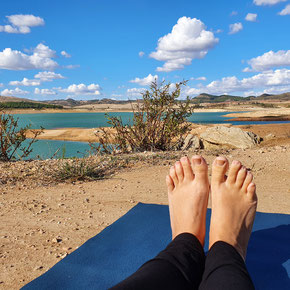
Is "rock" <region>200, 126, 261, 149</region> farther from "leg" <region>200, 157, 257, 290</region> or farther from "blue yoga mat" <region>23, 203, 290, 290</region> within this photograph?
"leg" <region>200, 157, 257, 290</region>

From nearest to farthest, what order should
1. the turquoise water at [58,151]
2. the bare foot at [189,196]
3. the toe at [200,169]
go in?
1. the bare foot at [189,196]
2. the toe at [200,169]
3. the turquoise water at [58,151]

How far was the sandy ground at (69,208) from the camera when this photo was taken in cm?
162

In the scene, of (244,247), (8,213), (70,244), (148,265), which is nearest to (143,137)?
(8,213)

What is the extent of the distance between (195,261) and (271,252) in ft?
2.17

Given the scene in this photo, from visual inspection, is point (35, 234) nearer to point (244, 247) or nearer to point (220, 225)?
point (220, 225)

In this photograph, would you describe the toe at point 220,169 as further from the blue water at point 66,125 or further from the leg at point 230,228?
the blue water at point 66,125

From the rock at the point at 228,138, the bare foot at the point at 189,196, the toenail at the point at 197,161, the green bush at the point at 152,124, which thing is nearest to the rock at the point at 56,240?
the bare foot at the point at 189,196

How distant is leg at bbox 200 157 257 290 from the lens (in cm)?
95

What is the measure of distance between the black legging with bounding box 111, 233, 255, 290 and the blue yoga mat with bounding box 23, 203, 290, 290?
0.32 meters

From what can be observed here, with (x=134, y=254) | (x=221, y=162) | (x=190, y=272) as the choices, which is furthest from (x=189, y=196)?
(x=190, y=272)

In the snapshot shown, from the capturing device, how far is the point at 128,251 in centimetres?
157

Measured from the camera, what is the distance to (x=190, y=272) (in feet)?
3.40

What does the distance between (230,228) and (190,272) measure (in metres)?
0.56

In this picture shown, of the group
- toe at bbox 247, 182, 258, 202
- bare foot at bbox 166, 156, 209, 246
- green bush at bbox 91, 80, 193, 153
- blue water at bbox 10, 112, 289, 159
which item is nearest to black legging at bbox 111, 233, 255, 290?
bare foot at bbox 166, 156, 209, 246
